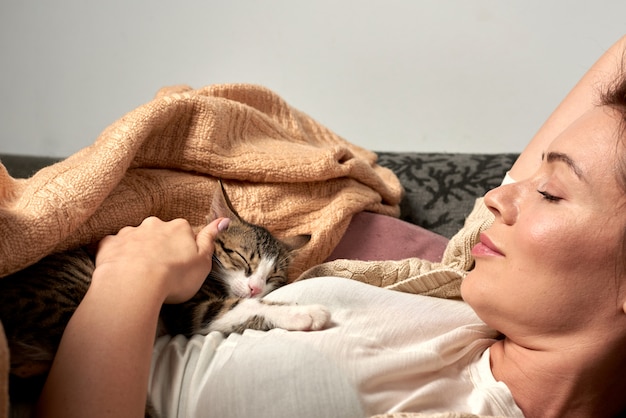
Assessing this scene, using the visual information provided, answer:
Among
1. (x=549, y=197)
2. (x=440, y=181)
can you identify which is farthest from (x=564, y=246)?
(x=440, y=181)

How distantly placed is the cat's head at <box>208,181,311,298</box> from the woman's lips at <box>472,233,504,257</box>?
1.37ft

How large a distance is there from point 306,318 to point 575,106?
0.79m

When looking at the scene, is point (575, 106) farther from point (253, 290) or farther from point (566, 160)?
point (253, 290)

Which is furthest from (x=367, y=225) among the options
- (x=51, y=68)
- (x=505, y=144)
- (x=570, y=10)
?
(x=51, y=68)

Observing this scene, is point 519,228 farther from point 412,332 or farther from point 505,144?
point 505,144

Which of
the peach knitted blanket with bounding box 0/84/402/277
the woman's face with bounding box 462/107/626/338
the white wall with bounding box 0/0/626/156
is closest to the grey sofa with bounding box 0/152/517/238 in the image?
the peach knitted blanket with bounding box 0/84/402/277

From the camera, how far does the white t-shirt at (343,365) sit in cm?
86

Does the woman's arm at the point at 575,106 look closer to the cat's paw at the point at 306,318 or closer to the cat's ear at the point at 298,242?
the cat's ear at the point at 298,242

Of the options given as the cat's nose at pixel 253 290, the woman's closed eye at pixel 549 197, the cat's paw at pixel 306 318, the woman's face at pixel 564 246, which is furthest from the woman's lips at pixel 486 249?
the cat's nose at pixel 253 290

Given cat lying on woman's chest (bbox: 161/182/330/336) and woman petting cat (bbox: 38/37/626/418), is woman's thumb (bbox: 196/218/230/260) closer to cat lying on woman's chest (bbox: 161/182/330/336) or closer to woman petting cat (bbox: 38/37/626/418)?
woman petting cat (bbox: 38/37/626/418)

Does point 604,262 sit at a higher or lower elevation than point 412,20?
lower

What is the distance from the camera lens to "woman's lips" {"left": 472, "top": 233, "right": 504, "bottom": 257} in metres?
0.98

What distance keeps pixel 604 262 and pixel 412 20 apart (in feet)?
5.31

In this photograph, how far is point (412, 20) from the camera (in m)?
2.29
